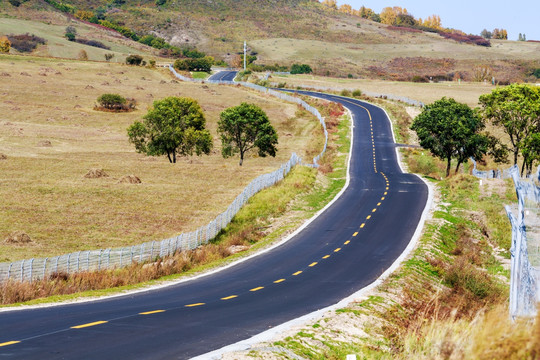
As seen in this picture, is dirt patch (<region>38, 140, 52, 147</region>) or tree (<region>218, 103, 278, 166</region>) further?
dirt patch (<region>38, 140, 52, 147</region>)

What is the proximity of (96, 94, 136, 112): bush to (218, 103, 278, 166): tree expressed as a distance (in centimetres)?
3495

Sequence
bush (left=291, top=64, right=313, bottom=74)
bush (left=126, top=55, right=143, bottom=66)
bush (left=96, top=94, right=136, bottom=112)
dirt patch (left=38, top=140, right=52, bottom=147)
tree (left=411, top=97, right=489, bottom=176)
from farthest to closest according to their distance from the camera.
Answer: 1. bush (left=291, top=64, right=313, bottom=74)
2. bush (left=126, top=55, right=143, bottom=66)
3. bush (left=96, top=94, right=136, bottom=112)
4. dirt patch (left=38, top=140, right=52, bottom=147)
5. tree (left=411, top=97, right=489, bottom=176)

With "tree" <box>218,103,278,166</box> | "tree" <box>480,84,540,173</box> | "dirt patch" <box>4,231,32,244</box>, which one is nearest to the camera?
"dirt patch" <box>4,231,32,244</box>

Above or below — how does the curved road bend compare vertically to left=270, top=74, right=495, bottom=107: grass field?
below

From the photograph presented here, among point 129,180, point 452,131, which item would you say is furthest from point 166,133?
point 452,131

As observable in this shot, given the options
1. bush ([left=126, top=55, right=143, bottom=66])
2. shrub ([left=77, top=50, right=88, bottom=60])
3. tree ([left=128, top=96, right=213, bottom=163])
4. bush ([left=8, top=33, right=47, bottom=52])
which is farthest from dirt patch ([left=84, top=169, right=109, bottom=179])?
bush ([left=8, top=33, right=47, bottom=52])

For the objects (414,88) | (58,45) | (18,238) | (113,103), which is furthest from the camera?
(58,45)

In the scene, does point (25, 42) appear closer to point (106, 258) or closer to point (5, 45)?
point (5, 45)

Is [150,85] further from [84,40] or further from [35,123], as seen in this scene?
[84,40]

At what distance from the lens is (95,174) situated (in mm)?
54781

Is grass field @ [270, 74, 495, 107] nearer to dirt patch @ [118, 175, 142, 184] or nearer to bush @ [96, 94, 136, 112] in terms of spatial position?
bush @ [96, 94, 136, 112]

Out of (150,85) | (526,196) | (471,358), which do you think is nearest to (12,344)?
(471,358)

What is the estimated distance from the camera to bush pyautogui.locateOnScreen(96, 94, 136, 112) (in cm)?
10331

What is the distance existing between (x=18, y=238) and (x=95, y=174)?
2078cm
